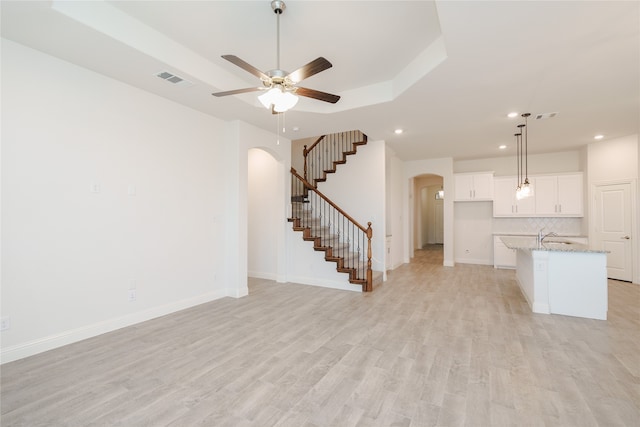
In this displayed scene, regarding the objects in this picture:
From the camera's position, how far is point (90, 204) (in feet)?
11.1

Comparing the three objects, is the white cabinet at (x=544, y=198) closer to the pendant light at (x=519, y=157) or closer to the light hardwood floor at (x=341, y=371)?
the pendant light at (x=519, y=157)

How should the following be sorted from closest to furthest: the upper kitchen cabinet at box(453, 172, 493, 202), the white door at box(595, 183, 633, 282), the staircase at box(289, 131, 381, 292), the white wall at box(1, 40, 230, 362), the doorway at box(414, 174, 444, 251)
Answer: the white wall at box(1, 40, 230, 362) → the staircase at box(289, 131, 381, 292) → the white door at box(595, 183, 633, 282) → the upper kitchen cabinet at box(453, 172, 493, 202) → the doorway at box(414, 174, 444, 251)

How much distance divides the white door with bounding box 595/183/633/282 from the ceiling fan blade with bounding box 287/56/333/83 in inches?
285

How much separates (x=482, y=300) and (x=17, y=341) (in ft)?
19.4

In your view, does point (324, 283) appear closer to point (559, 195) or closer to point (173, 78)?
point (173, 78)

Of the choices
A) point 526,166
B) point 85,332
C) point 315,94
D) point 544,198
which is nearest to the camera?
point 315,94

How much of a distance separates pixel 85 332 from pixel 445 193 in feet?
26.5

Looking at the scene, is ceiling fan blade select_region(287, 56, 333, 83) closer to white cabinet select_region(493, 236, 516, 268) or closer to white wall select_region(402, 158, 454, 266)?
white wall select_region(402, 158, 454, 266)

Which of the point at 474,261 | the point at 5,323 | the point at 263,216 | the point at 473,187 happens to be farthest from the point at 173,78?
the point at 474,261

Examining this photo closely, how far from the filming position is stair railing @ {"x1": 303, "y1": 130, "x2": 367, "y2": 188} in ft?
22.6

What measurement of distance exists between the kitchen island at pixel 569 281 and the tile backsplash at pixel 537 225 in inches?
154

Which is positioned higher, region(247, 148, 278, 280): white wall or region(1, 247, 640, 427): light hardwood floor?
region(247, 148, 278, 280): white wall

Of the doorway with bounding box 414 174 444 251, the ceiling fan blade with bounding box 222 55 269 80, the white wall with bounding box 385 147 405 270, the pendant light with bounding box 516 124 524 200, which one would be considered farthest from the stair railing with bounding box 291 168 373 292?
the doorway with bounding box 414 174 444 251

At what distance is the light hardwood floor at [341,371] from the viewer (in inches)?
81.0
